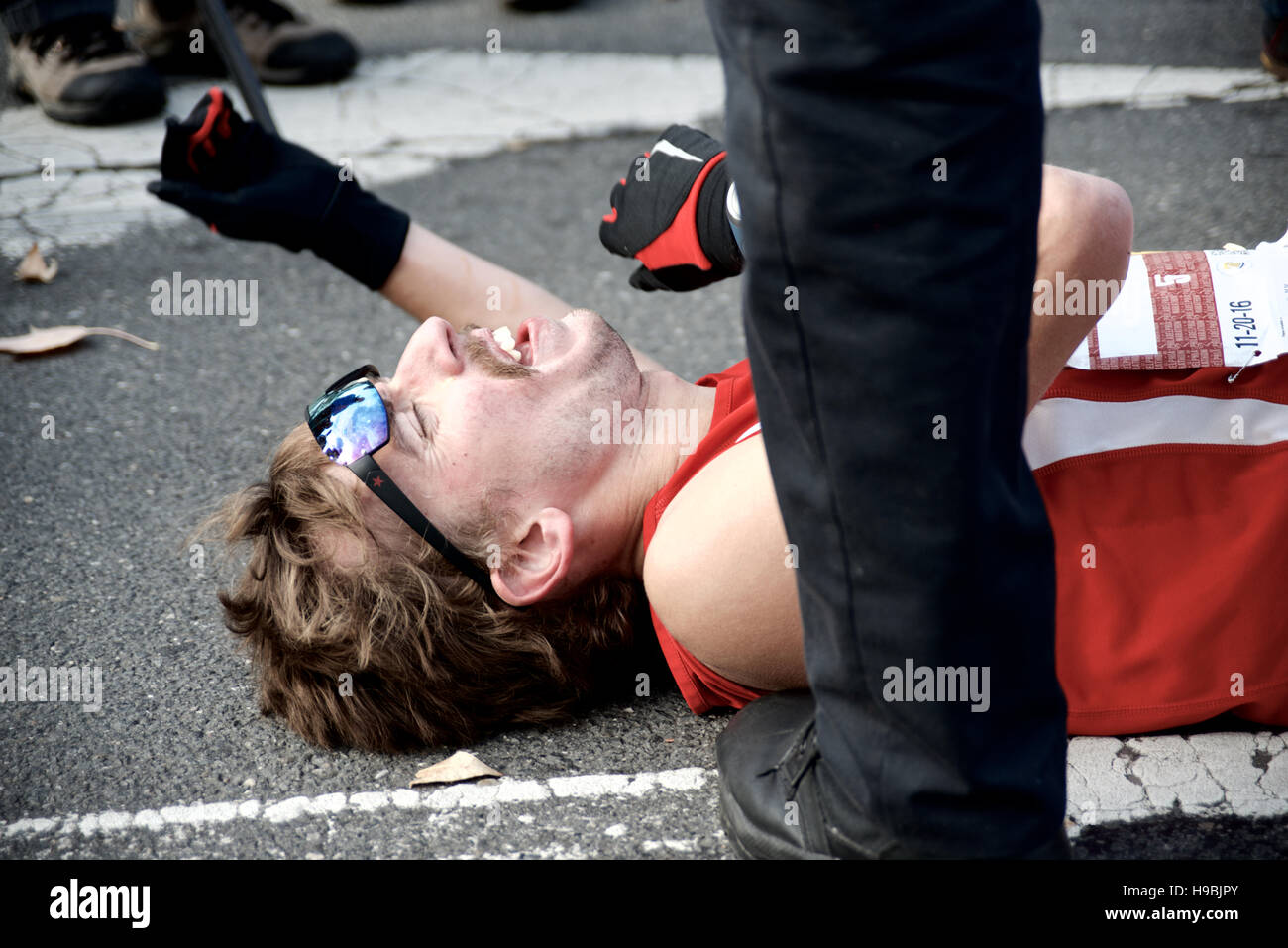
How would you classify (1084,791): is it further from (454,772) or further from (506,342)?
(506,342)

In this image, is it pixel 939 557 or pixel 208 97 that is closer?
pixel 939 557

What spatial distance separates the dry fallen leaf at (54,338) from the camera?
3.10 m

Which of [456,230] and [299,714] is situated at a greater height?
[456,230]

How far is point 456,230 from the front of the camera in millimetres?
3725

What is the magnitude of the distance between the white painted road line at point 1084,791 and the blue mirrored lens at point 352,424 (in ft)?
1.92

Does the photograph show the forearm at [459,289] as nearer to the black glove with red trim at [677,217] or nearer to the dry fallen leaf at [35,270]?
the black glove with red trim at [677,217]

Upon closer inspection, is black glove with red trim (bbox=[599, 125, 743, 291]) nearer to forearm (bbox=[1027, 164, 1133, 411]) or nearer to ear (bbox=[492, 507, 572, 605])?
ear (bbox=[492, 507, 572, 605])

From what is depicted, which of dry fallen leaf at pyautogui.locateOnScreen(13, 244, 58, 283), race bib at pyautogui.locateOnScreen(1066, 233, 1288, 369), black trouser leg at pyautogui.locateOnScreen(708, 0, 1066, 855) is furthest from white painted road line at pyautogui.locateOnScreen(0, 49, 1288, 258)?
black trouser leg at pyautogui.locateOnScreen(708, 0, 1066, 855)

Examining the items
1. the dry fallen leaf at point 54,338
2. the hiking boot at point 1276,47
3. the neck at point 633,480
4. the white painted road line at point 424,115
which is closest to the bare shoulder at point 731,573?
the neck at point 633,480

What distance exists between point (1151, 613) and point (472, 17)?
5.15 metres

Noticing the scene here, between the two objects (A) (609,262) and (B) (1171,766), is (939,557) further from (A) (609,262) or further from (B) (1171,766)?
(A) (609,262)

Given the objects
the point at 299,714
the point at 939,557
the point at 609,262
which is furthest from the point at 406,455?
the point at 609,262

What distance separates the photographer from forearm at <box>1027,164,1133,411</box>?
1.49 meters

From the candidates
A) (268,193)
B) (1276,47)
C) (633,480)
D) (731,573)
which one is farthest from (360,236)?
(1276,47)
